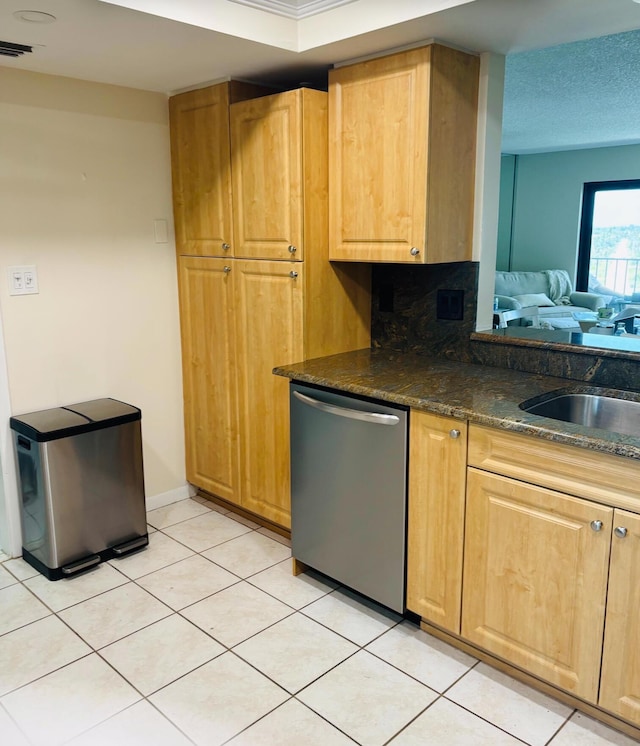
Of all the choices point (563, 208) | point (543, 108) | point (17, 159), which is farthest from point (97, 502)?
point (563, 208)

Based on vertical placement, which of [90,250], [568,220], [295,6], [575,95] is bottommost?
[90,250]

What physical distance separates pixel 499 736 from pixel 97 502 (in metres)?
1.80

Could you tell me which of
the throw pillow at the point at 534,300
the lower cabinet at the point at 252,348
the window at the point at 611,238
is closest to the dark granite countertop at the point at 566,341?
the lower cabinet at the point at 252,348

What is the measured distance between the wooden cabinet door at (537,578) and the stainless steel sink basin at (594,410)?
0.36m

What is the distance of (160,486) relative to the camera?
338cm

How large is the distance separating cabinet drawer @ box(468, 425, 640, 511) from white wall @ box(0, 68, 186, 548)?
1.85 m

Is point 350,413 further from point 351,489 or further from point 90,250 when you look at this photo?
point 90,250

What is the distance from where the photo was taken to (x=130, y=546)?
2875mm

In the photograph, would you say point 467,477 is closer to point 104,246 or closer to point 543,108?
point 104,246

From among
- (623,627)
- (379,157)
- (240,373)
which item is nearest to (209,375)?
(240,373)

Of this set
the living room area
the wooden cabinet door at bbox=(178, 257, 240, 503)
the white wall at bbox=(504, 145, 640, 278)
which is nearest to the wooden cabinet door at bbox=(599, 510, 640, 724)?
the wooden cabinet door at bbox=(178, 257, 240, 503)

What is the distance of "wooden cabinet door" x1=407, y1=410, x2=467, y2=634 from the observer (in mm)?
2049

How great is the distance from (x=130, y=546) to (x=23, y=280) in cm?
125

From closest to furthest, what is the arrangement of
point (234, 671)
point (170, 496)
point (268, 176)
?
point (234, 671) < point (268, 176) < point (170, 496)
